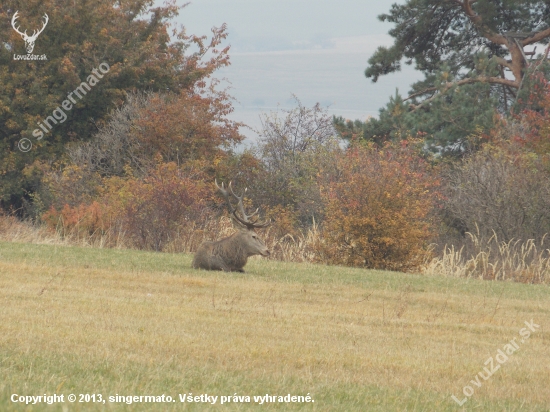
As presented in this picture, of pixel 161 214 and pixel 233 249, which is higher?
pixel 161 214

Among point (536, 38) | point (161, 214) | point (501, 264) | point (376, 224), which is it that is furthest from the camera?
point (536, 38)

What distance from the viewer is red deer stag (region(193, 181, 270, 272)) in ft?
56.0

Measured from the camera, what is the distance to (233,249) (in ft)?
56.8

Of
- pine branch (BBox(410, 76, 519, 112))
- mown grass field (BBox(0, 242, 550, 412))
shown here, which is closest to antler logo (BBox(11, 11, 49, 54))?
pine branch (BBox(410, 76, 519, 112))

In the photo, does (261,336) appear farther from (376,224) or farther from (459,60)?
(459,60)

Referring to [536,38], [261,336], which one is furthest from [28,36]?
[261,336]

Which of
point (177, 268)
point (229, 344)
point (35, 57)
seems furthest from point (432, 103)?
point (229, 344)

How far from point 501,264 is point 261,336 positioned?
42.2 feet

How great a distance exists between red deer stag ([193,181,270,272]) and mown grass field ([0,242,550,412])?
38 cm

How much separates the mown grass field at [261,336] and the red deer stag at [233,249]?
0.38m

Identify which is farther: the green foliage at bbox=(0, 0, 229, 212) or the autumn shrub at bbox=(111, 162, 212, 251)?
the green foliage at bbox=(0, 0, 229, 212)

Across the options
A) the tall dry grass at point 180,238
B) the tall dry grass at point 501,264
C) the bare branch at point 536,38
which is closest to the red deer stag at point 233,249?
the tall dry grass at point 180,238

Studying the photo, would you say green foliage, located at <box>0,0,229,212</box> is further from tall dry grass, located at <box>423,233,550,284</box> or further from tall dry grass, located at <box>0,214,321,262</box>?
tall dry grass, located at <box>423,233,550,284</box>

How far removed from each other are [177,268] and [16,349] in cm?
820
